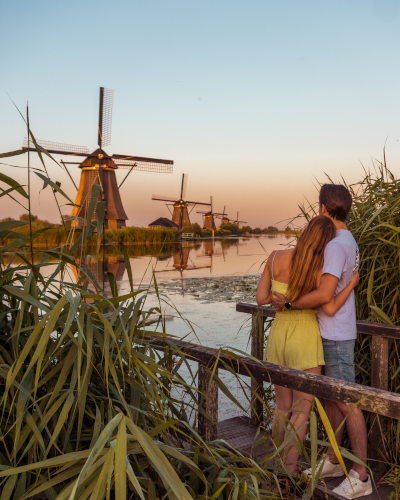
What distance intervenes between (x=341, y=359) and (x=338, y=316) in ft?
0.74

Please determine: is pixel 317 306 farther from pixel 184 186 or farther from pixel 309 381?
pixel 184 186

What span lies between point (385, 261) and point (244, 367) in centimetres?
123

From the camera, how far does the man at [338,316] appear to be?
212 centimetres

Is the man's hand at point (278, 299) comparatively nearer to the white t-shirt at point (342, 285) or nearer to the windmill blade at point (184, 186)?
the white t-shirt at point (342, 285)

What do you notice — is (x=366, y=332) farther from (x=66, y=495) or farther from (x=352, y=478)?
(x=66, y=495)

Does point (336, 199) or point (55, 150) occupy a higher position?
point (55, 150)

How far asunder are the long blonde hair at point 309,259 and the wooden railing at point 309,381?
45 cm

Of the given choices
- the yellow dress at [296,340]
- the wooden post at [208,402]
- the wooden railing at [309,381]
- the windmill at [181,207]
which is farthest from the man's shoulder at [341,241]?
the windmill at [181,207]

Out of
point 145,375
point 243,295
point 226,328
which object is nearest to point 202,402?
point 145,375

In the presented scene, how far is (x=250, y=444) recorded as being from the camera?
250 cm

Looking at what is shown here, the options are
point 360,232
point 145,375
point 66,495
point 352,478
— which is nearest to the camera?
point 66,495

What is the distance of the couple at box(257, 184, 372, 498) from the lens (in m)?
2.20

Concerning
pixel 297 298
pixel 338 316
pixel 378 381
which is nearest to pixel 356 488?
pixel 378 381

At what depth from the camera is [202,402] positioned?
1781mm
